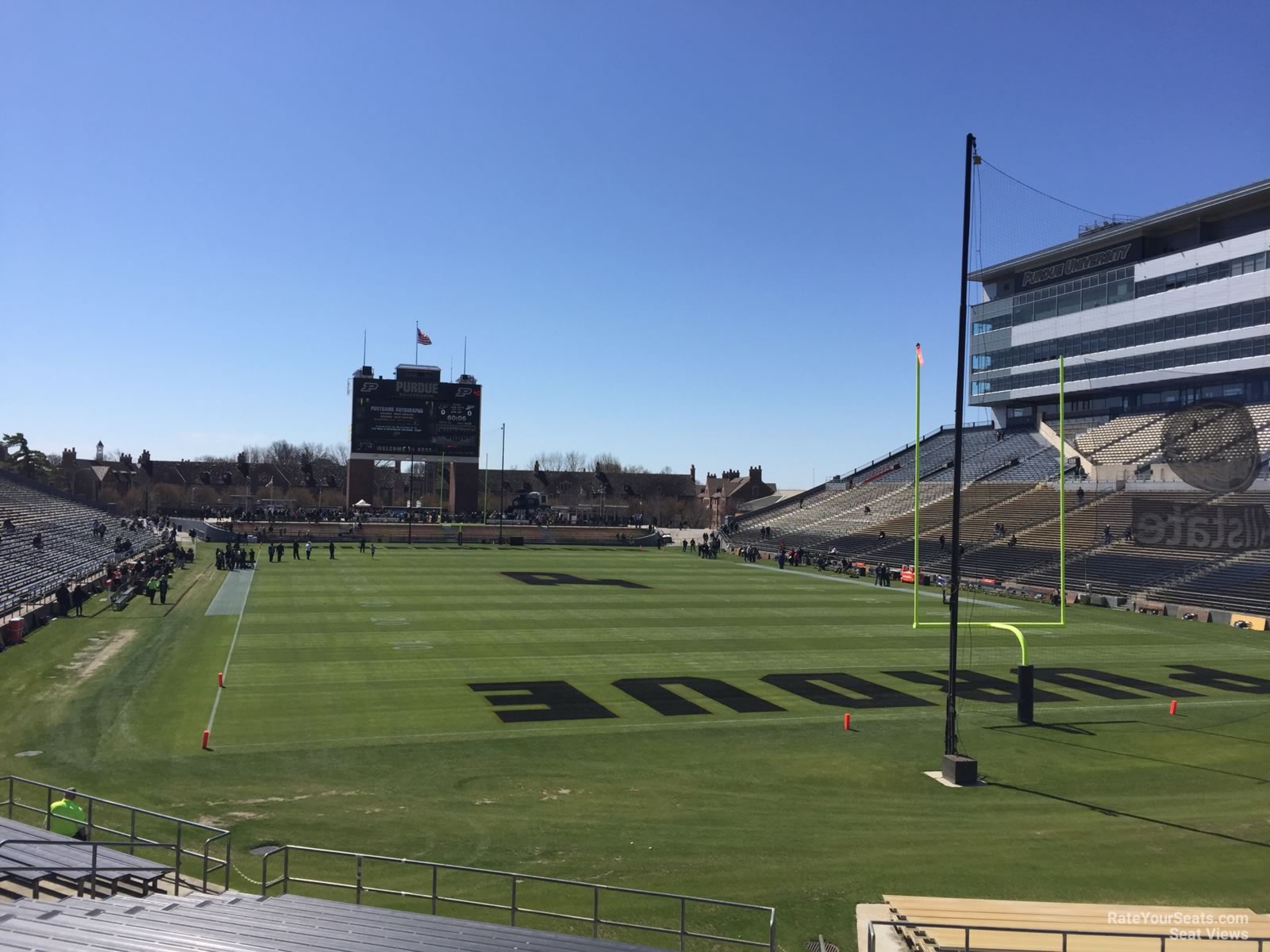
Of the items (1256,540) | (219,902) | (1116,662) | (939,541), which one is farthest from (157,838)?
(939,541)

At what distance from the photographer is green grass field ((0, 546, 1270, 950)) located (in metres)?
11.8

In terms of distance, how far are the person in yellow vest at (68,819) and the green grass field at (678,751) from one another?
190 centimetres

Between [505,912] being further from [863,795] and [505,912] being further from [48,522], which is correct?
[48,522]

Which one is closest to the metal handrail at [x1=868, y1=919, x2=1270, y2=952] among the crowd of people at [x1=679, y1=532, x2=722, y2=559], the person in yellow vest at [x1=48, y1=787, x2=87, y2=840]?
the person in yellow vest at [x1=48, y1=787, x2=87, y2=840]

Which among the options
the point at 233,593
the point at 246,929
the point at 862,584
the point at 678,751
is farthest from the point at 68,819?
the point at 862,584

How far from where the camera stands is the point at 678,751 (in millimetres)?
16969

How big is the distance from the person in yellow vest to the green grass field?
190 centimetres

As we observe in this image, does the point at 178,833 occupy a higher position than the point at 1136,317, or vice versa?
the point at 1136,317

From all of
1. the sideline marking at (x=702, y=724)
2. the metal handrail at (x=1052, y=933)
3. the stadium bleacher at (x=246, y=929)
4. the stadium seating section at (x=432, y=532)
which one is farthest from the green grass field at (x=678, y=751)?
the stadium seating section at (x=432, y=532)

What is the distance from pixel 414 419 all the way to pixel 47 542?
120 feet

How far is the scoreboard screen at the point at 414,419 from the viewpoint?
251 feet

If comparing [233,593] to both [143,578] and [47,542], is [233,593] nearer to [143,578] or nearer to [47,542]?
[143,578]

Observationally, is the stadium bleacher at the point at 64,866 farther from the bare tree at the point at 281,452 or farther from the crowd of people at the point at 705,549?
the bare tree at the point at 281,452

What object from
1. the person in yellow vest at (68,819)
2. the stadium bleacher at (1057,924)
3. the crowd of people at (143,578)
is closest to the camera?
the stadium bleacher at (1057,924)
